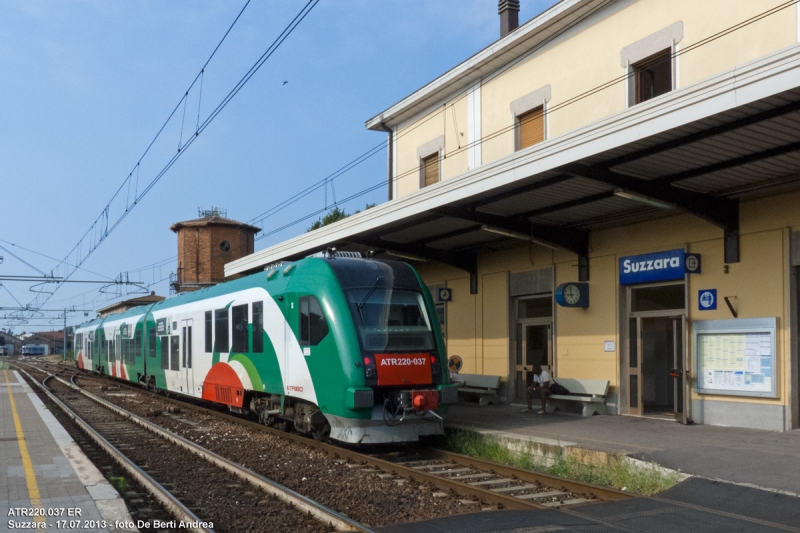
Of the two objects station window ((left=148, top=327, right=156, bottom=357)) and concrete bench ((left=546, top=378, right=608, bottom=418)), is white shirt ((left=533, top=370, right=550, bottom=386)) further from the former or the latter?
station window ((left=148, top=327, right=156, bottom=357))

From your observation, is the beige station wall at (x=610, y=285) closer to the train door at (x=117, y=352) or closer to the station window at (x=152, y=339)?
the station window at (x=152, y=339)

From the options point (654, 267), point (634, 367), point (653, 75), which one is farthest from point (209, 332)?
point (653, 75)

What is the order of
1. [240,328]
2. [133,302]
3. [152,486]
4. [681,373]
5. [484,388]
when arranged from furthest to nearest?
1. [133,302]
2. [484,388]
3. [240,328]
4. [681,373]
5. [152,486]

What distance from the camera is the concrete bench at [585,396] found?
14273 mm

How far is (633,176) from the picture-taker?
11.8 m

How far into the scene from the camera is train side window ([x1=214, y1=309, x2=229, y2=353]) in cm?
1541

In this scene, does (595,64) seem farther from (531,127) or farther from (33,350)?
(33,350)

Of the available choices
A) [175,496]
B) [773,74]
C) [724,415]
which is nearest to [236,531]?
[175,496]

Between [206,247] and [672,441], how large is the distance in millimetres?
44492

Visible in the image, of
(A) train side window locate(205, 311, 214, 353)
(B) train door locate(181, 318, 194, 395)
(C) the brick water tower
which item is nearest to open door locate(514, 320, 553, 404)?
(A) train side window locate(205, 311, 214, 353)

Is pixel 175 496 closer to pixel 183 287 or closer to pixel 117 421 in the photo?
pixel 117 421

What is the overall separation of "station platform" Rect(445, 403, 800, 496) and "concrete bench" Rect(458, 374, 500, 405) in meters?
2.32

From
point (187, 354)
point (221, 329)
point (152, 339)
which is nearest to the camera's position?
point (221, 329)

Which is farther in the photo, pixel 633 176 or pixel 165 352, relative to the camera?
pixel 165 352
